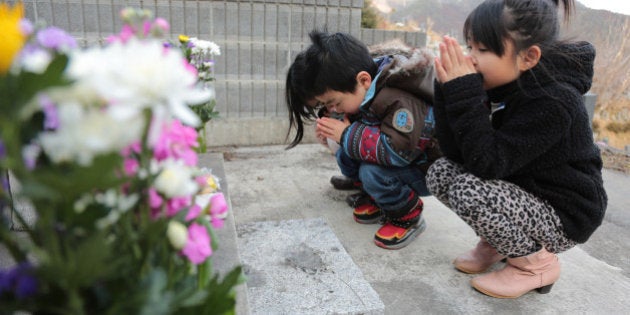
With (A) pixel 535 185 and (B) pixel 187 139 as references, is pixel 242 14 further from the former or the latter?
(B) pixel 187 139

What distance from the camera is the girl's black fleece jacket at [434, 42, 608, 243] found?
1430 mm

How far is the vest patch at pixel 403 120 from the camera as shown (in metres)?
1.85

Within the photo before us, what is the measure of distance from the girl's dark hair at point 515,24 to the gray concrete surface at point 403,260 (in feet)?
2.74

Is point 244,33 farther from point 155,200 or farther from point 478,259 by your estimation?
point 155,200

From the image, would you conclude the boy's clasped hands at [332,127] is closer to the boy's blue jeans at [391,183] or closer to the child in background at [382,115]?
the child in background at [382,115]

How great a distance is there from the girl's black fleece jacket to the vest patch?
293 millimetres

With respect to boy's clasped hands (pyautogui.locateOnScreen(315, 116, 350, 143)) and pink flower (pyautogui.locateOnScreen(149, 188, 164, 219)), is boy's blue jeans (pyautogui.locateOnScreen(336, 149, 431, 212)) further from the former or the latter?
pink flower (pyautogui.locateOnScreen(149, 188, 164, 219))

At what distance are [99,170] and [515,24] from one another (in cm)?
139

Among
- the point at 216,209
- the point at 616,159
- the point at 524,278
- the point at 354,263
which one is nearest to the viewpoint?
the point at 216,209

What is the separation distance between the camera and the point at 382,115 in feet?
6.40

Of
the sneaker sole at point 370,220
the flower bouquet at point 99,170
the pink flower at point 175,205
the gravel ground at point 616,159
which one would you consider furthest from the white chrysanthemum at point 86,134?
the gravel ground at point 616,159

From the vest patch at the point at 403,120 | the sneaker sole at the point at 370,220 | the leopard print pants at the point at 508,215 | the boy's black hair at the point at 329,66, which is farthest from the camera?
the sneaker sole at the point at 370,220

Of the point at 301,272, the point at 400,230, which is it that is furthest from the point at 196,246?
the point at 400,230

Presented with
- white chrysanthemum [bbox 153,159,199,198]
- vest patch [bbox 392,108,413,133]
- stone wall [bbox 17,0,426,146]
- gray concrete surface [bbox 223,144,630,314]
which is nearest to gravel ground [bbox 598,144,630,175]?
gray concrete surface [bbox 223,144,630,314]
